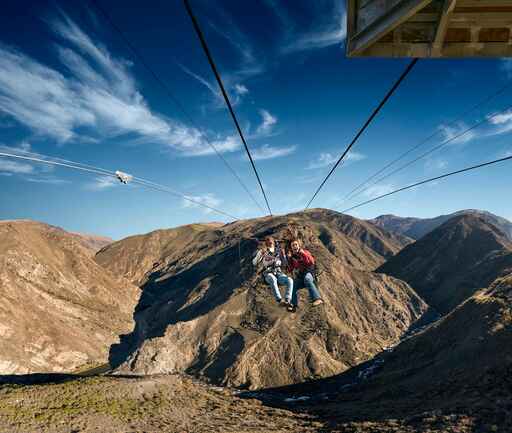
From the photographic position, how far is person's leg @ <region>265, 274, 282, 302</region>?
36.3ft

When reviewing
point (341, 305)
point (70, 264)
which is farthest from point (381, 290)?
point (70, 264)

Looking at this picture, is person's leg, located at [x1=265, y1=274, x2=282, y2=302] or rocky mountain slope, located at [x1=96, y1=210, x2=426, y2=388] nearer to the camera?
person's leg, located at [x1=265, y1=274, x2=282, y2=302]

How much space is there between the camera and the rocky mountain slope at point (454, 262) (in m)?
78.8

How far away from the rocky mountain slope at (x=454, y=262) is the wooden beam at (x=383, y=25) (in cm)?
8778

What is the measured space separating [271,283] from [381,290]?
7211cm

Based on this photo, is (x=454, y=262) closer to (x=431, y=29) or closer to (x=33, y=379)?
(x=33, y=379)

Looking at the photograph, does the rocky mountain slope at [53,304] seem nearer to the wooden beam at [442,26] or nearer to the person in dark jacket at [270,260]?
the person in dark jacket at [270,260]

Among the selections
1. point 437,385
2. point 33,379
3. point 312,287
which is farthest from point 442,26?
point 33,379

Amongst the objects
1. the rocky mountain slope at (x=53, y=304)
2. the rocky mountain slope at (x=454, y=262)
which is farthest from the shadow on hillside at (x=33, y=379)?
the rocky mountain slope at (x=454, y=262)

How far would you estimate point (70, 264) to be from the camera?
9419 cm

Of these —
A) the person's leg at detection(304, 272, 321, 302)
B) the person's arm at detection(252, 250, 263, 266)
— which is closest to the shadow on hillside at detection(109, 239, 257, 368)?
the person's arm at detection(252, 250, 263, 266)

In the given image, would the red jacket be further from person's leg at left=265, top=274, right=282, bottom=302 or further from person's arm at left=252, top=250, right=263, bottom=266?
person's arm at left=252, top=250, right=263, bottom=266

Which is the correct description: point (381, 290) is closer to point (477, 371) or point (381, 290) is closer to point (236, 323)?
point (236, 323)

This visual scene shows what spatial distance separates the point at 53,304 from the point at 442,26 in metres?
90.5
